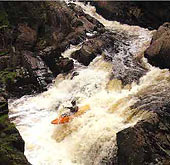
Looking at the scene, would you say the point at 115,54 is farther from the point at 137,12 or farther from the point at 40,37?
the point at 137,12

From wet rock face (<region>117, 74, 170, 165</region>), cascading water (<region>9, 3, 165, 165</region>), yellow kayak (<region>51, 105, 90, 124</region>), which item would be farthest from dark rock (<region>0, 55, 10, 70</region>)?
wet rock face (<region>117, 74, 170, 165</region>)

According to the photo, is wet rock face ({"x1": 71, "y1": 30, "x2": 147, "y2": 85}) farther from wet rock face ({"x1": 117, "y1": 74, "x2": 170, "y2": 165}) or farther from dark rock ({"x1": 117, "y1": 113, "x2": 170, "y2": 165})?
dark rock ({"x1": 117, "y1": 113, "x2": 170, "y2": 165})

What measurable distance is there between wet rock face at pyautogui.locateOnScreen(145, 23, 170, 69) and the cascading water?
35 centimetres

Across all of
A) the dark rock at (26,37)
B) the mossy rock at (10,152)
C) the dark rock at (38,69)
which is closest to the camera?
the mossy rock at (10,152)

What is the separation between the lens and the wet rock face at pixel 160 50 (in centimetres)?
1317

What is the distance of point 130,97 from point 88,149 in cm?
269

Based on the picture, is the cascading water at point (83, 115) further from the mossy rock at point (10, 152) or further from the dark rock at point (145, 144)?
the mossy rock at point (10, 152)

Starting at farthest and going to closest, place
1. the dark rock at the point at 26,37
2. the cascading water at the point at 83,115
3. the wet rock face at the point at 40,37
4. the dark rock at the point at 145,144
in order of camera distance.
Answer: the dark rock at the point at 26,37, the wet rock face at the point at 40,37, the cascading water at the point at 83,115, the dark rock at the point at 145,144

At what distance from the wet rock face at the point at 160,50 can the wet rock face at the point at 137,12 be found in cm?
440

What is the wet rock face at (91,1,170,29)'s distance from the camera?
1884cm

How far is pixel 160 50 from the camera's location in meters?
13.5

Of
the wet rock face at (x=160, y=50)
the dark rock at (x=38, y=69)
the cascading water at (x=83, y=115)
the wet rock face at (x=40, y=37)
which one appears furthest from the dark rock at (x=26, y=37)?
the wet rock face at (x=160, y=50)

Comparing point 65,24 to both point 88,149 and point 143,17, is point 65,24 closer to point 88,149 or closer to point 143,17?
point 143,17

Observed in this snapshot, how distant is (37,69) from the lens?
14.9 metres
